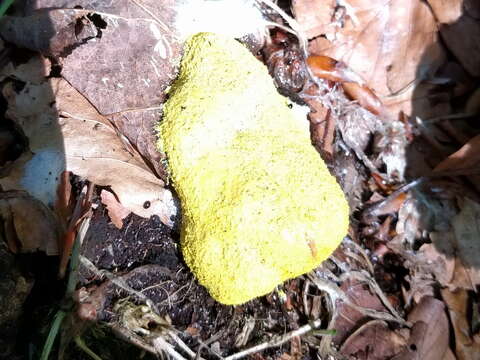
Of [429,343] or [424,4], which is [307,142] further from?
[424,4]

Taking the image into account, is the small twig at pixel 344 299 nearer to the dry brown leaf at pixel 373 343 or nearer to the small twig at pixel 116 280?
the dry brown leaf at pixel 373 343

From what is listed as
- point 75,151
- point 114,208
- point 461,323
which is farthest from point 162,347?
point 461,323

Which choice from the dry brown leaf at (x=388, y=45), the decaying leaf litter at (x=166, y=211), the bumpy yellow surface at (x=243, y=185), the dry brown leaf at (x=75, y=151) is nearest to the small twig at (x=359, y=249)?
the decaying leaf litter at (x=166, y=211)

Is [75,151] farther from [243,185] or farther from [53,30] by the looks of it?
[243,185]

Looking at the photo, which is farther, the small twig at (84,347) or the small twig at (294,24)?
the small twig at (294,24)

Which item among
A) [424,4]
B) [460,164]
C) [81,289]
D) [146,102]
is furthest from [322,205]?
[424,4]

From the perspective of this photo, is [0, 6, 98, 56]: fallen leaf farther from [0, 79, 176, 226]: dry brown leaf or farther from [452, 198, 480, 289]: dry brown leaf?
[452, 198, 480, 289]: dry brown leaf
